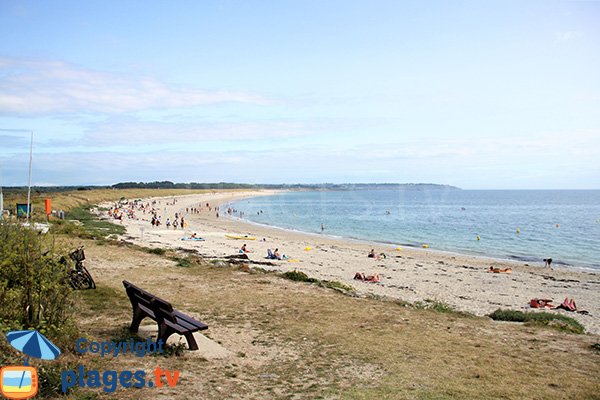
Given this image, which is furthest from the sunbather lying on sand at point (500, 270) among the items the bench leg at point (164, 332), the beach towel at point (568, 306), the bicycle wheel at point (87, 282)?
the bench leg at point (164, 332)

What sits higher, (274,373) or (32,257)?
(32,257)

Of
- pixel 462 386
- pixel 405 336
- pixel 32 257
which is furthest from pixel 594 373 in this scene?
pixel 32 257

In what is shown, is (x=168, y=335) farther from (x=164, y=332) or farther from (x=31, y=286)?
(x=31, y=286)

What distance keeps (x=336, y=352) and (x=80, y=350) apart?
3.71 meters

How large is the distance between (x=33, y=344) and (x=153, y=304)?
66.8 inches

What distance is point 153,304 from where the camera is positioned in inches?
269

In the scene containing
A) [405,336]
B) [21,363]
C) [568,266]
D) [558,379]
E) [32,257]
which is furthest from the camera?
[568,266]

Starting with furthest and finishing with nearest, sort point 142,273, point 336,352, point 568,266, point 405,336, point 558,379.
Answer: point 568,266, point 142,273, point 405,336, point 336,352, point 558,379

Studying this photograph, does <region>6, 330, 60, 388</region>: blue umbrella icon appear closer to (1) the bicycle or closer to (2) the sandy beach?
(1) the bicycle

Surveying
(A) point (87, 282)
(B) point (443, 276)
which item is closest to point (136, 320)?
(A) point (87, 282)

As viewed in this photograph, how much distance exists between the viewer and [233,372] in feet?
20.1

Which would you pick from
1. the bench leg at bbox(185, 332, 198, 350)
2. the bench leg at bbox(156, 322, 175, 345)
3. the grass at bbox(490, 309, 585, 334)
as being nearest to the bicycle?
the bench leg at bbox(156, 322, 175, 345)

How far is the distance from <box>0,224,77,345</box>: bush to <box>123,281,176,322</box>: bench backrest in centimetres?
109

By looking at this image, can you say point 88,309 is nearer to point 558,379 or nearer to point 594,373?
point 558,379
